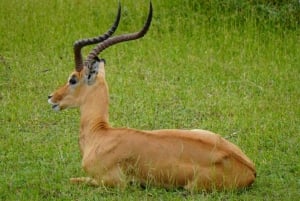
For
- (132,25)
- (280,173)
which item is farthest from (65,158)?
(132,25)

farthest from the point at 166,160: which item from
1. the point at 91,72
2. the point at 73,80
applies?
the point at 73,80

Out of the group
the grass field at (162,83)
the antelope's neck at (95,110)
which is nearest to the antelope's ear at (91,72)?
the antelope's neck at (95,110)

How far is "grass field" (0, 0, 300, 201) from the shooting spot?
6875 mm

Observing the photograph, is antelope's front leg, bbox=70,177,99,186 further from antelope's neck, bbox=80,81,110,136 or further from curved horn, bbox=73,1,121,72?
curved horn, bbox=73,1,121,72

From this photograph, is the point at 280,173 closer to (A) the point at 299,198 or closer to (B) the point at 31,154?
(A) the point at 299,198

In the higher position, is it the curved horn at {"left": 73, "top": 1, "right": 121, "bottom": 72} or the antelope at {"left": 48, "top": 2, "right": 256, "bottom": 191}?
the curved horn at {"left": 73, "top": 1, "right": 121, "bottom": 72}

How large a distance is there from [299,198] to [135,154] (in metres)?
1.34

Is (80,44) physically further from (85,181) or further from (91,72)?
(85,181)

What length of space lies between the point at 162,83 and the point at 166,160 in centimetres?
401

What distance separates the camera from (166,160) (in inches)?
247

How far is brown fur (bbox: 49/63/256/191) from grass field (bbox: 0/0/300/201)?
111 millimetres

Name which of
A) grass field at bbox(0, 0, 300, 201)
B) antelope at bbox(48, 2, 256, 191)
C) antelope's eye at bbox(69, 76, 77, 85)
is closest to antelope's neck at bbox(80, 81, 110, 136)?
antelope at bbox(48, 2, 256, 191)

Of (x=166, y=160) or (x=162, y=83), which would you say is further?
(x=162, y=83)

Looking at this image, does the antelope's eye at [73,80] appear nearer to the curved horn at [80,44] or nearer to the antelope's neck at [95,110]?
the curved horn at [80,44]
